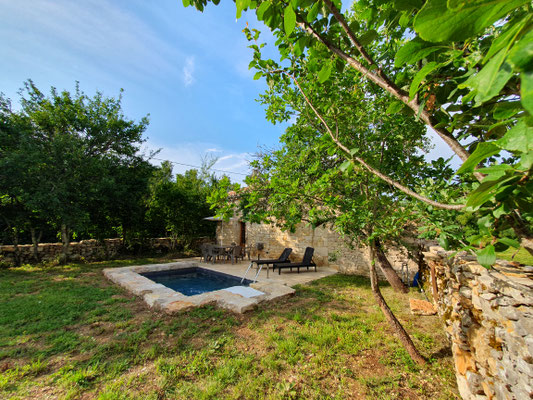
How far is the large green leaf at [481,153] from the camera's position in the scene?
50cm

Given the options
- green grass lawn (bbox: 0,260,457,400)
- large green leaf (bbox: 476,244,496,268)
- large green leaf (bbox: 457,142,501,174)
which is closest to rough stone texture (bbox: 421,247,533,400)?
green grass lawn (bbox: 0,260,457,400)

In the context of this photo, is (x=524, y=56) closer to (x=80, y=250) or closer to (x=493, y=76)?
(x=493, y=76)

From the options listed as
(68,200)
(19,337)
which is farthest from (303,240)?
(68,200)

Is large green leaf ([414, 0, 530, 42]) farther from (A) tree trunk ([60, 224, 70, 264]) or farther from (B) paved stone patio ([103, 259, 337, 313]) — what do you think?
(A) tree trunk ([60, 224, 70, 264])

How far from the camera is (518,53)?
0.95 ft

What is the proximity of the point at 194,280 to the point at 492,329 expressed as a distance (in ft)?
29.3

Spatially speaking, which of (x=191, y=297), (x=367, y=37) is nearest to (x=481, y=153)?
(x=367, y=37)

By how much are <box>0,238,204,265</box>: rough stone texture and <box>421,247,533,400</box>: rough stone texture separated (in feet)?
44.1

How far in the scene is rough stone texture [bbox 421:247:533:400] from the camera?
5.32ft

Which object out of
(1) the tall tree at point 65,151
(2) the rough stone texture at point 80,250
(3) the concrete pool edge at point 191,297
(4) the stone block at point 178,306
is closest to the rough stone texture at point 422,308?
(3) the concrete pool edge at point 191,297

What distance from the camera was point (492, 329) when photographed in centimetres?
203

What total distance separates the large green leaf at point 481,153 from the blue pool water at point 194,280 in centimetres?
811

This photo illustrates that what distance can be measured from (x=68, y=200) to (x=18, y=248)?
3.21 meters

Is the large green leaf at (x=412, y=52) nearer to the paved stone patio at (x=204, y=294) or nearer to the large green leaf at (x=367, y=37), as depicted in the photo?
the large green leaf at (x=367, y=37)
